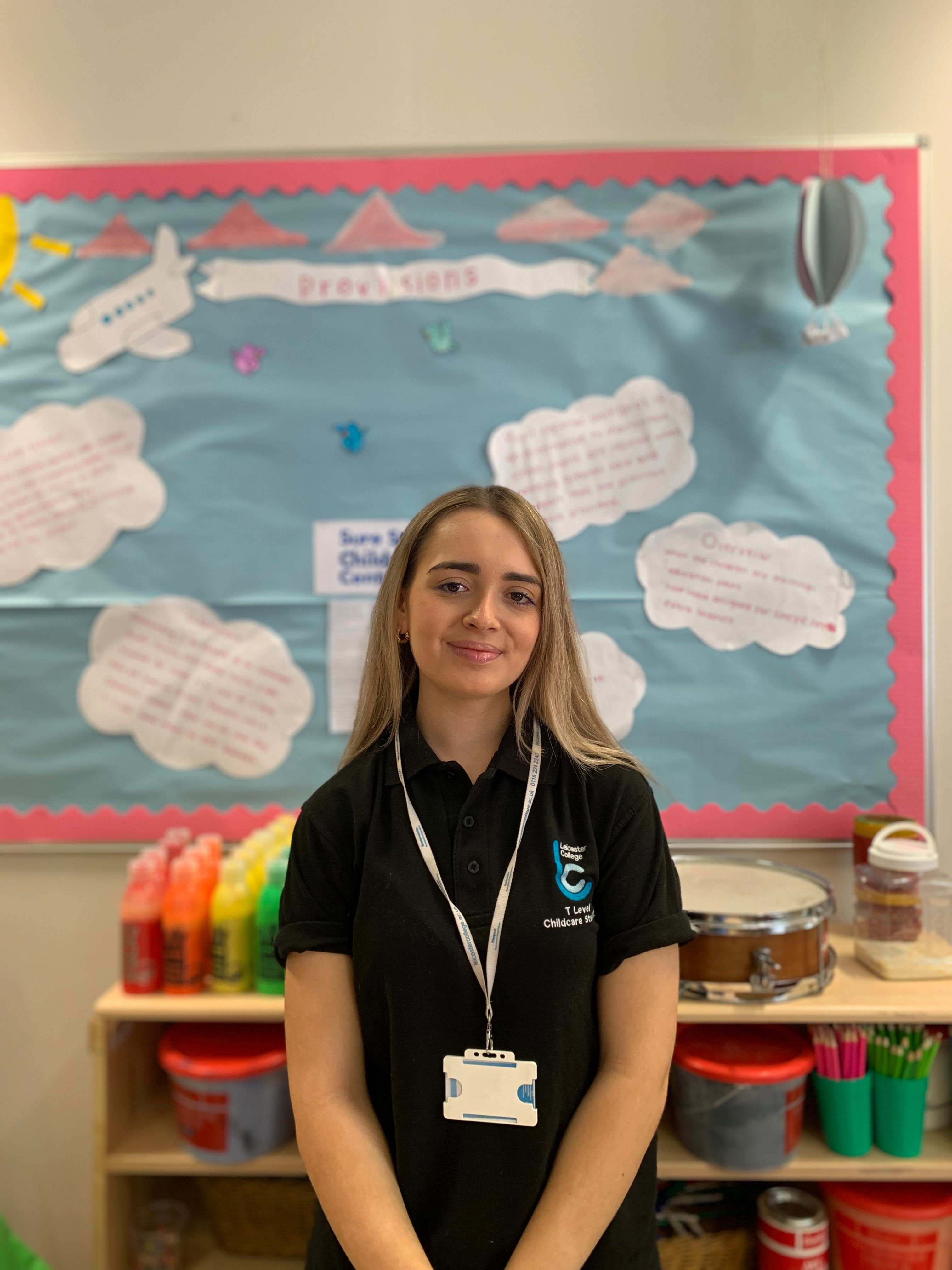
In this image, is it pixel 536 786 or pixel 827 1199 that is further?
pixel 827 1199

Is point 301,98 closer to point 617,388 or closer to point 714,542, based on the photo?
point 617,388

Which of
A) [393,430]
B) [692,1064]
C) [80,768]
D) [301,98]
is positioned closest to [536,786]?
[692,1064]

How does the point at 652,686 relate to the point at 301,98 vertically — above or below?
below

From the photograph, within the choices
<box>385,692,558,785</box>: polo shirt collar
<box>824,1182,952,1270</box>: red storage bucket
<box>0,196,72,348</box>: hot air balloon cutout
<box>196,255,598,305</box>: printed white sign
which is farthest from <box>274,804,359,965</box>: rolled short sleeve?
<box>0,196,72,348</box>: hot air balloon cutout

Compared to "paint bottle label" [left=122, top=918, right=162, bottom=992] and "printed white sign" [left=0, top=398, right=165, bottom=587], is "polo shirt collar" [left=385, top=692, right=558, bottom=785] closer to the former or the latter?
"paint bottle label" [left=122, top=918, right=162, bottom=992]

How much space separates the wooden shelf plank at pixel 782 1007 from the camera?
4.87 ft

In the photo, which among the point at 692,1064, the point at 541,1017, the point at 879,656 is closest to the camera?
the point at 541,1017

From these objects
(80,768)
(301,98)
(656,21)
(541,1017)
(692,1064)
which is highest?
(656,21)

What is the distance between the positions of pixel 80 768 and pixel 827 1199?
1704 mm

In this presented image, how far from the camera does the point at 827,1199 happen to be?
63.3 inches

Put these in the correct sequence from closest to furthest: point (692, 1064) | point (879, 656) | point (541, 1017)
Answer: point (541, 1017)
point (692, 1064)
point (879, 656)

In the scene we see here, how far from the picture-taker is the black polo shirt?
0.98 meters

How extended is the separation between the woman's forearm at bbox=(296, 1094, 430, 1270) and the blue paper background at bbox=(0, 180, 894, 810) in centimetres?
101

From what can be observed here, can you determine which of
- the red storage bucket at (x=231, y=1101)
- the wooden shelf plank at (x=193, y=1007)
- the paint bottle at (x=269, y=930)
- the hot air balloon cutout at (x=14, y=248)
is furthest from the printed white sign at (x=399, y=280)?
the red storage bucket at (x=231, y=1101)
